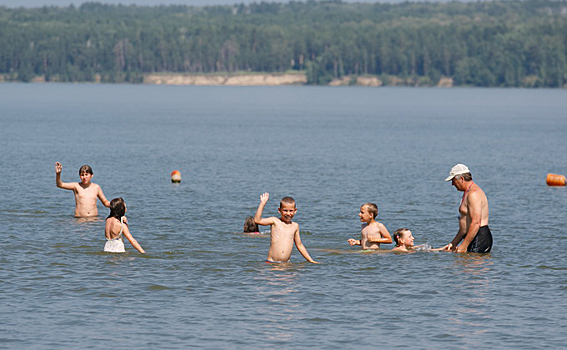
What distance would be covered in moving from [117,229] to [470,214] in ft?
26.5

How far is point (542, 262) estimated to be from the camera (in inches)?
858

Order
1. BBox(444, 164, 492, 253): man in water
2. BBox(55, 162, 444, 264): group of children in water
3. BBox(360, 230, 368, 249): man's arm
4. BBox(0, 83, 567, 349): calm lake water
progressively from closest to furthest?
1. BBox(0, 83, 567, 349): calm lake water
2. BBox(55, 162, 444, 264): group of children in water
3. BBox(444, 164, 492, 253): man in water
4. BBox(360, 230, 368, 249): man's arm

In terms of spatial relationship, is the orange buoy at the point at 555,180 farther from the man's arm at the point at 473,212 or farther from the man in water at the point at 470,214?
the man's arm at the point at 473,212

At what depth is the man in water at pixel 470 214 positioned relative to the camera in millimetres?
20500

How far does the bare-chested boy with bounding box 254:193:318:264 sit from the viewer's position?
18.7 m

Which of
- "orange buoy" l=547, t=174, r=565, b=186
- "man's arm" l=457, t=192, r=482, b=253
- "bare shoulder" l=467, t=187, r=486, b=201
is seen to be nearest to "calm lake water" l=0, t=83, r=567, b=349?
"orange buoy" l=547, t=174, r=565, b=186

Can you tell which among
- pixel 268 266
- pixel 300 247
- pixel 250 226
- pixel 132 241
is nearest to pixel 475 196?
pixel 300 247

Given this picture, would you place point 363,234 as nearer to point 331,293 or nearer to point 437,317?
point 331,293

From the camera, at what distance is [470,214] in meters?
20.8

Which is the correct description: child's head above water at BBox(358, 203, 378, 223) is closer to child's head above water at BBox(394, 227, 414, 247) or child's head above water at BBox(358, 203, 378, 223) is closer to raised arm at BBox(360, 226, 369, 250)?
raised arm at BBox(360, 226, 369, 250)

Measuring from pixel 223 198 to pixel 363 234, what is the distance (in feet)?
42.9

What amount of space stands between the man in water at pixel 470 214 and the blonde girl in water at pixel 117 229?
7259 mm

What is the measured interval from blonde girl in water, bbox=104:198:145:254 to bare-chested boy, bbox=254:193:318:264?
3.19m

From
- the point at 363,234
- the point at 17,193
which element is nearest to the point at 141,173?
the point at 17,193
